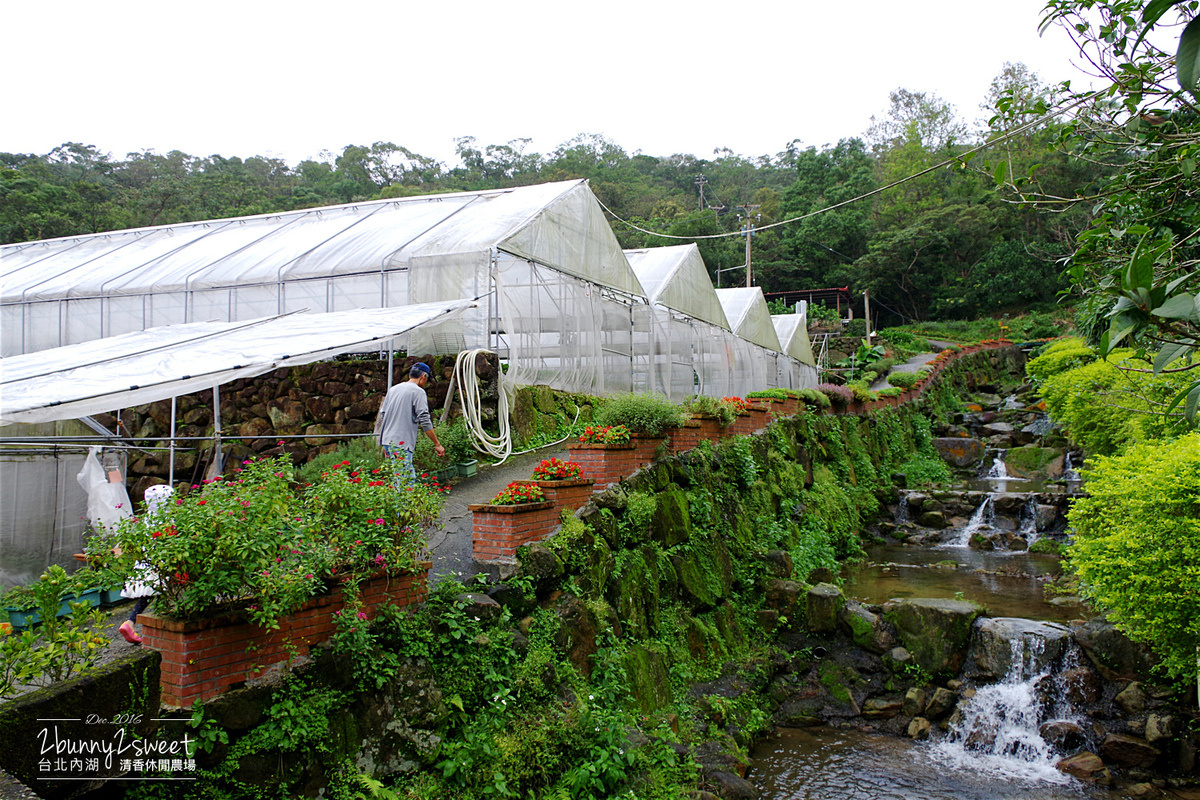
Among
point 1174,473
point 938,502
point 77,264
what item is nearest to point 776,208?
point 938,502

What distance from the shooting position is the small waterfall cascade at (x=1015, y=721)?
21.1ft

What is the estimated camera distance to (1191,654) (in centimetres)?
584

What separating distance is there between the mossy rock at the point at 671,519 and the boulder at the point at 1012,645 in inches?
131

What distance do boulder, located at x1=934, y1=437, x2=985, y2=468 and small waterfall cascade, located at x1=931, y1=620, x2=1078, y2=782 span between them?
12.3 meters

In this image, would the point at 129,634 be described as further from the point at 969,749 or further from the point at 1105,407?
the point at 1105,407

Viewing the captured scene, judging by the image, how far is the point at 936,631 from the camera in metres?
7.77

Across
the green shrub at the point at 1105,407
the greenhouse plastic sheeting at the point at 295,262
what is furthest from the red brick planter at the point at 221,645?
the green shrub at the point at 1105,407

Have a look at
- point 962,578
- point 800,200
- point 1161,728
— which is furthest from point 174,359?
point 800,200

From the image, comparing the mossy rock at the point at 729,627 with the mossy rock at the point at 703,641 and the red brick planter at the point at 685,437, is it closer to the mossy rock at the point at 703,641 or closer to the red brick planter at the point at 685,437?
the mossy rock at the point at 703,641

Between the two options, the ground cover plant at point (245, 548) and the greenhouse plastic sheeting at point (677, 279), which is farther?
the greenhouse plastic sheeting at point (677, 279)

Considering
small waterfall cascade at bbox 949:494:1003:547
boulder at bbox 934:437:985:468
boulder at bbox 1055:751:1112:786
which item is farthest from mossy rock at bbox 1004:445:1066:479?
boulder at bbox 1055:751:1112:786

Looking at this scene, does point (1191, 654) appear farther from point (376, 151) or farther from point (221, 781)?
point (376, 151)

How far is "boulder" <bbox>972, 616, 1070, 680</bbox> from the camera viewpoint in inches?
286

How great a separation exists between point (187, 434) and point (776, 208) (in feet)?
136
